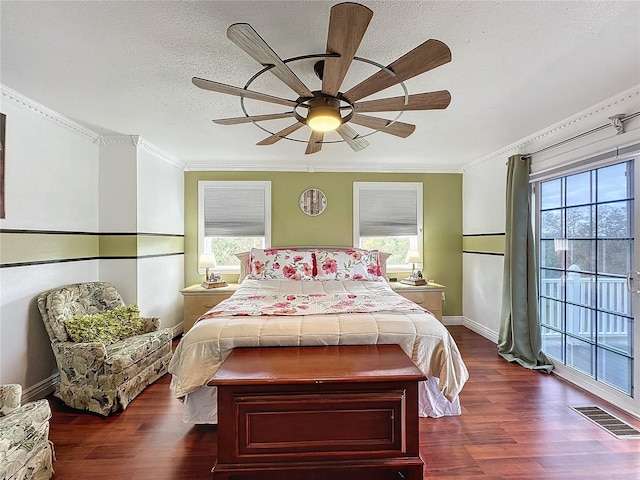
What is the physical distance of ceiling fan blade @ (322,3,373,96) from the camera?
1149 millimetres

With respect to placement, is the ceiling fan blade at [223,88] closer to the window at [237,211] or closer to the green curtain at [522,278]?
the green curtain at [522,278]

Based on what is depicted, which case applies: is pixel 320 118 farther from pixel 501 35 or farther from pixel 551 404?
pixel 551 404

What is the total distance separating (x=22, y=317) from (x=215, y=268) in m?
2.27

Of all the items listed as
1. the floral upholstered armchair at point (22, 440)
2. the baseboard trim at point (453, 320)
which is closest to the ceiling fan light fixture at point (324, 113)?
the floral upholstered armchair at point (22, 440)

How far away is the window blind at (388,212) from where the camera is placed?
4746 millimetres

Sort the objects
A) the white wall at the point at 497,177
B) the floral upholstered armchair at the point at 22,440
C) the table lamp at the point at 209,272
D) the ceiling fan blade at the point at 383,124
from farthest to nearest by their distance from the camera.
Result: 1. the table lamp at the point at 209,272
2. the white wall at the point at 497,177
3. the ceiling fan blade at the point at 383,124
4. the floral upholstered armchair at the point at 22,440

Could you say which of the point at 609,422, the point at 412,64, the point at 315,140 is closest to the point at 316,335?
the point at 315,140

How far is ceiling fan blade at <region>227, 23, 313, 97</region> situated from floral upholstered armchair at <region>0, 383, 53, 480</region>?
206 cm

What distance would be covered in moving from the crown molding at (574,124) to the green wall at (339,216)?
108cm

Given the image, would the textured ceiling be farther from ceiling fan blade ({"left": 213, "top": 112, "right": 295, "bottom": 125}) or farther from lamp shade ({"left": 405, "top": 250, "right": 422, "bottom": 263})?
lamp shade ({"left": 405, "top": 250, "right": 422, "bottom": 263})

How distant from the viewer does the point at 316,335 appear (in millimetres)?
2234

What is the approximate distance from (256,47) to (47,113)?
7.96ft

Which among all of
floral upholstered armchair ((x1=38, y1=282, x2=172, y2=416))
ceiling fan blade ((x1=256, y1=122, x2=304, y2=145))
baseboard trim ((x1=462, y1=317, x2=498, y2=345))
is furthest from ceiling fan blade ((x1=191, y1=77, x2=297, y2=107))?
baseboard trim ((x1=462, y1=317, x2=498, y2=345))

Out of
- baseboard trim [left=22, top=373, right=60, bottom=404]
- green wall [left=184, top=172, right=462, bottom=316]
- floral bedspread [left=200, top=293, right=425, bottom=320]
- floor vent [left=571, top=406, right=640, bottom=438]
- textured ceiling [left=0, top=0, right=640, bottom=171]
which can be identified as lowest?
floor vent [left=571, top=406, right=640, bottom=438]
